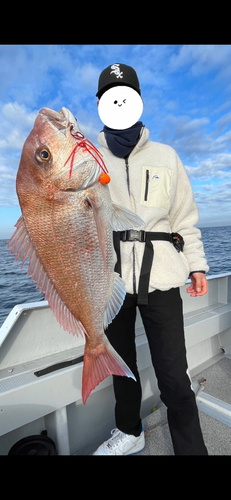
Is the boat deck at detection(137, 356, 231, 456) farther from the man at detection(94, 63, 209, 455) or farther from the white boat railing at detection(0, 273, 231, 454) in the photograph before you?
the man at detection(94, 63, 209, 455)

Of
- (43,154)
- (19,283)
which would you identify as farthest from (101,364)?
(19,283)

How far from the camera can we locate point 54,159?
123cm

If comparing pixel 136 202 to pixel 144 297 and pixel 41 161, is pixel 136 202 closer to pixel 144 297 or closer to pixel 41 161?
pixel 144 297

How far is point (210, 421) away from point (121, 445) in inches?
39.1

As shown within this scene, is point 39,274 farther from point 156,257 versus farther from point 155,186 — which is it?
point 155,186

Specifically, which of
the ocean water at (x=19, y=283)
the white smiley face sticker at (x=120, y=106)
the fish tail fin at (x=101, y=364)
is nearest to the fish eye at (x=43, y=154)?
the white smiley face sticker at (x=120, y=106)

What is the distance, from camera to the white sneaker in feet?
6.71

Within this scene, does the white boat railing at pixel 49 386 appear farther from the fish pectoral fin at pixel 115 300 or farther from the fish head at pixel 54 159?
the fish head at pixel 54 159

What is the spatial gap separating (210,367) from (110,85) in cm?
329

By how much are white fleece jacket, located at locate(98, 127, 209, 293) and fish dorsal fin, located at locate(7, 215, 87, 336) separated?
511 millimetres

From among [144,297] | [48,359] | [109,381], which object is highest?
[144,297]

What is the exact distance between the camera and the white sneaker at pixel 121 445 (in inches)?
80.5

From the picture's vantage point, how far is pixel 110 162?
1.86 meters
